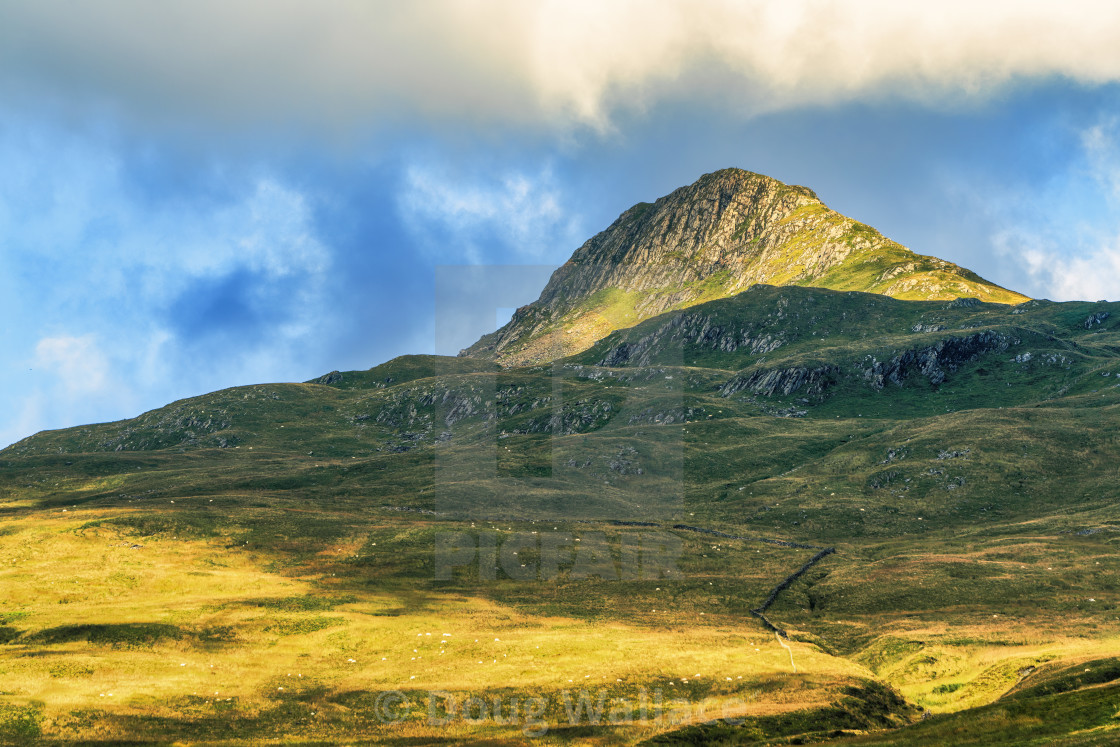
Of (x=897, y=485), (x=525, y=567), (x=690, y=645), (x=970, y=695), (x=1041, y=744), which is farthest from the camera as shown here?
(x=897, y=485)

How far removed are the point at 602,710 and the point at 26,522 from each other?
324ft

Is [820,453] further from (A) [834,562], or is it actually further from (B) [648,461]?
(A) [834,562]

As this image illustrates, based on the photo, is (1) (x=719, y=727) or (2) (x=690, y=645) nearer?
(1) (x=719, y=727)

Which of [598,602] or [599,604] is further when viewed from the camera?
[598,602]

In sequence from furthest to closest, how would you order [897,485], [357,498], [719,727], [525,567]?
[357,498]
[897,485]
[525,567]
[719,727]

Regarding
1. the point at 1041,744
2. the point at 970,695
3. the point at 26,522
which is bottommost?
the point at 970,695

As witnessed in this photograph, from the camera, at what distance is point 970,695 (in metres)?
50.6

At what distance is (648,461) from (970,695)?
122 meters

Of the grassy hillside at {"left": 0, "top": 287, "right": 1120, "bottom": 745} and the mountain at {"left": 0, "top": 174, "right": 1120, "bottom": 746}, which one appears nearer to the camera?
the mountain at {"left": 0, "top": 174, "right": 1120, "bottom": 746}

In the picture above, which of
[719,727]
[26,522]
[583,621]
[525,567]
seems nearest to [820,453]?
[525,567]

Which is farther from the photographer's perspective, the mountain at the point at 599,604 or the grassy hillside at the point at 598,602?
the grassy hillside at the point at 598,602

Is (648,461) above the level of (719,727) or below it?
above

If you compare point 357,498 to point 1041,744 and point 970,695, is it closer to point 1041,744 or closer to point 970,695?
point 970,695

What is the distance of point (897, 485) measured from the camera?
13750cm
